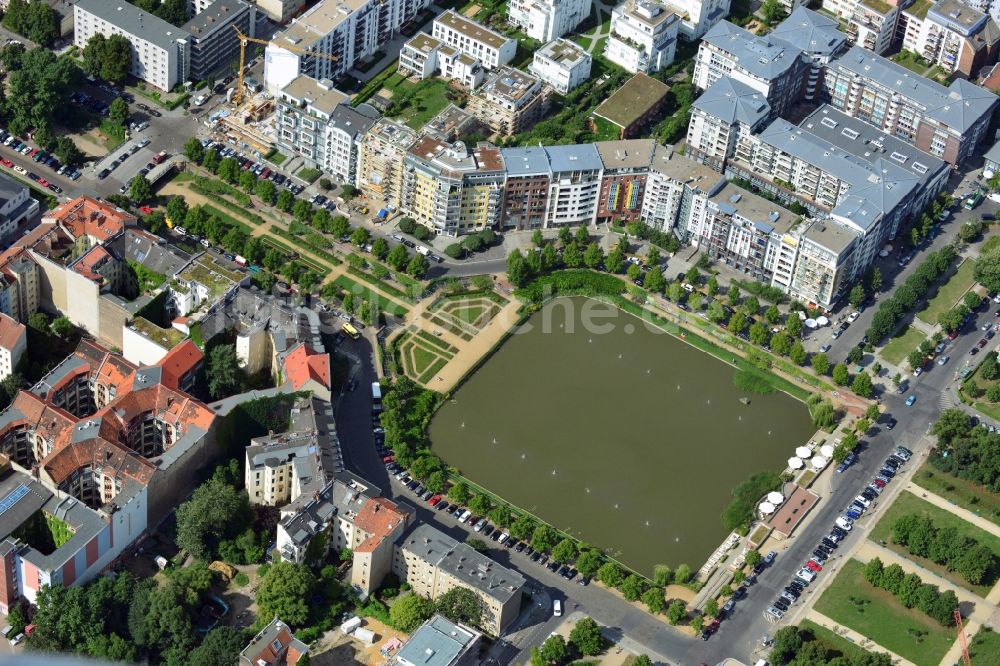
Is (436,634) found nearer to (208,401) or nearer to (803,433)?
(208,401)

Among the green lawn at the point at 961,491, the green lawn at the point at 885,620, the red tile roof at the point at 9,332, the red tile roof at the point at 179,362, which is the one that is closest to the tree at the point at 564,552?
the green lawn at the point at 885,620

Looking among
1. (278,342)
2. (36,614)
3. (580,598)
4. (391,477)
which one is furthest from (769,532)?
(36,614)

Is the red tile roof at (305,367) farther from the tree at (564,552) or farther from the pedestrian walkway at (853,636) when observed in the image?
the pedestrian walkway at (853,636)

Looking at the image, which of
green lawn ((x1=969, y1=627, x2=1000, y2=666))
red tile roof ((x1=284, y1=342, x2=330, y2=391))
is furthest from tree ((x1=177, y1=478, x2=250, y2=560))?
green lawn ((x1=969, y1=627, x2=1000, y2=666))

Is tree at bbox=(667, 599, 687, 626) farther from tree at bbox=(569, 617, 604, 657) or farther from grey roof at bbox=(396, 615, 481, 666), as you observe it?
grey roof at bbox=(396, 615, 481, 666)

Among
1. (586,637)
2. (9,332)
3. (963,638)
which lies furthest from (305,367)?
(963,638)

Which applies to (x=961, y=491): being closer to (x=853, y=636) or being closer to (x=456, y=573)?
(x=853, y=636)

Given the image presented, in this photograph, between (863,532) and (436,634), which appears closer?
(436,634)
